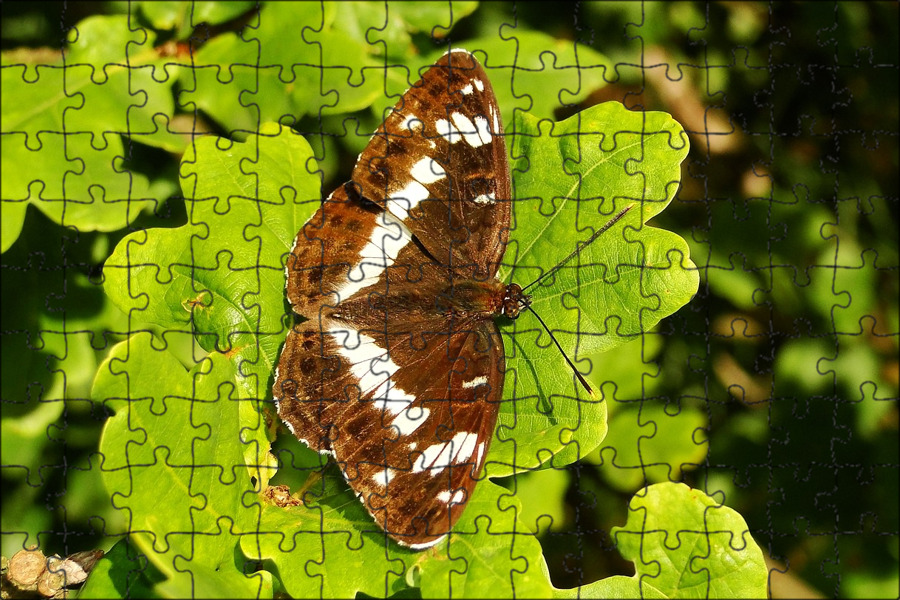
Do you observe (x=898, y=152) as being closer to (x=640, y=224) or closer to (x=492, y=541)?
(x=640, y=224)

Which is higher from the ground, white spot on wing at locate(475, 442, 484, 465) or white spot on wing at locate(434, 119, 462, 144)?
white spot on wing at locate(434, 119, 462, 144)

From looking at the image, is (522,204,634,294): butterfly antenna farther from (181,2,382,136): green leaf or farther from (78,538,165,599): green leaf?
(78,538,165,599): green leaf

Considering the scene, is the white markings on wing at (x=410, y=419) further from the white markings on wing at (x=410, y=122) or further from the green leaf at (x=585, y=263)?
the white markings on wing at (x=410, y=122)

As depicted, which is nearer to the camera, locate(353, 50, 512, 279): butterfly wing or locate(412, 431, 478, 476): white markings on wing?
locate(412, 431, 478, 476): white markings on wing

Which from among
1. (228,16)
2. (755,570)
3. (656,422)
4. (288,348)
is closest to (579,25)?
(228,16)

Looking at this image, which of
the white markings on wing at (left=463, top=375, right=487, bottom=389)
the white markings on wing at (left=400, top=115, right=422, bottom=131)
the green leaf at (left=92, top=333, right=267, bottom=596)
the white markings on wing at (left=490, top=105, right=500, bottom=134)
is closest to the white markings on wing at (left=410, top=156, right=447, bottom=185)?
the white markings on wing at (left=400, top=115, right=422, bottom=131)

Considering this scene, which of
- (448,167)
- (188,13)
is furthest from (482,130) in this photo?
(188,13)
